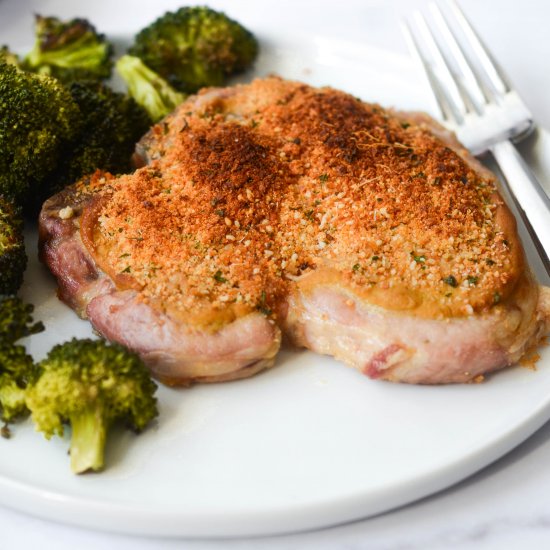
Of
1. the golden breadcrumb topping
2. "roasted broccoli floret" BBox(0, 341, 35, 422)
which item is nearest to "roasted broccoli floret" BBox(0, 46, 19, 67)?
the golden breadcrumb topping

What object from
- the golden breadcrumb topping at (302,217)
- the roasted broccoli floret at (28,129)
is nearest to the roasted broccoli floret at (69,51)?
the roasted broccoli floret at (28,129)

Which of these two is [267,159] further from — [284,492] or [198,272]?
[284,492]

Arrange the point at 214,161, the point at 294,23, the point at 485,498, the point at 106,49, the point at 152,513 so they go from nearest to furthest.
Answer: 1. the point at 152,513
2. the point at 485,498
3. the point at 214,161
4. the point at 106,49
5. the point at 294,23

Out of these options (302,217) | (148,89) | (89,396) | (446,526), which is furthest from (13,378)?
(148,89)

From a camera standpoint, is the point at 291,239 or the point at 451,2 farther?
the point at 451,2

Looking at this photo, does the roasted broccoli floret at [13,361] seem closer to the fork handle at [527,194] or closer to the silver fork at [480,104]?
the fork handle at [527,194]

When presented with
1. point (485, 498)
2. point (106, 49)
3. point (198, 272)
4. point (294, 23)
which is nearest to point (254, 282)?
point (198, 272)

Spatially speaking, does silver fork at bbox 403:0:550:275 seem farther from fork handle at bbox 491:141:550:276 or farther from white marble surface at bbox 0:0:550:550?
white marble surface at bbox 0:0:550:550
